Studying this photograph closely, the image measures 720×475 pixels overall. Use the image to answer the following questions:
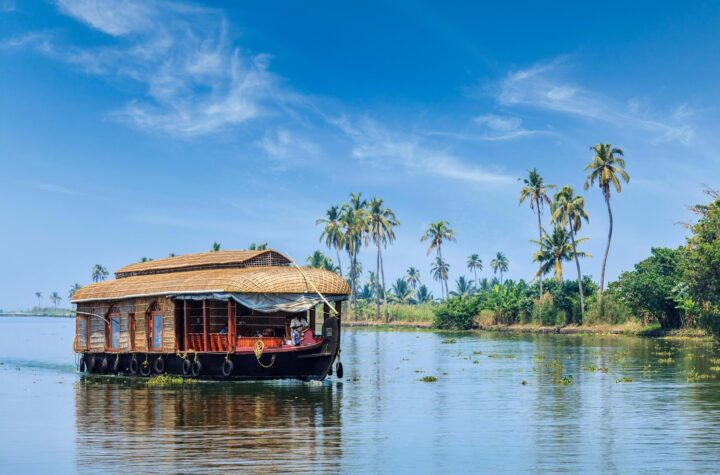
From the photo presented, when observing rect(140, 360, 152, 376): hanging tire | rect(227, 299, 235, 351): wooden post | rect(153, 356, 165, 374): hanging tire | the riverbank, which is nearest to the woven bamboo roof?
rect(227, 299, 235, 351): wooden post

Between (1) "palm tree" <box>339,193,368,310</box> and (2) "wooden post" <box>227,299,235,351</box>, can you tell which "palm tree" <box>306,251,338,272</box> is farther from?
(2) "wooden post" <box>227,299,235,351</box>

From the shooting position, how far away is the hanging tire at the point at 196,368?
30.7m

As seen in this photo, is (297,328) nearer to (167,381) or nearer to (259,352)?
(259,352)

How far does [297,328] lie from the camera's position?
3103 centimetres

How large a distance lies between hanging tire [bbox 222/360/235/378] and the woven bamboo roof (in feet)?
8.39

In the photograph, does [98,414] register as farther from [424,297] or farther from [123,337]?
[424,297]

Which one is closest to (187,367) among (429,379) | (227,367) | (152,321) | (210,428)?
(227,367)

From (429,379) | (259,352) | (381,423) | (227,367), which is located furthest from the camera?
(429,379)

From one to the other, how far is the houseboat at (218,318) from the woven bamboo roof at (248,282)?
4 cm

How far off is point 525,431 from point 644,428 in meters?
2.76

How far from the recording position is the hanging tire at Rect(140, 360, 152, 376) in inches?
1304

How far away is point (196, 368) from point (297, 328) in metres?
3.88

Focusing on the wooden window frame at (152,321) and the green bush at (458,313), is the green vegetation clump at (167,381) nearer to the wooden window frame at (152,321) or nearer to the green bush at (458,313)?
the wooden window frame at (152,321)

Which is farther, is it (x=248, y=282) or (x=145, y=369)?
(x=145, y=369)
